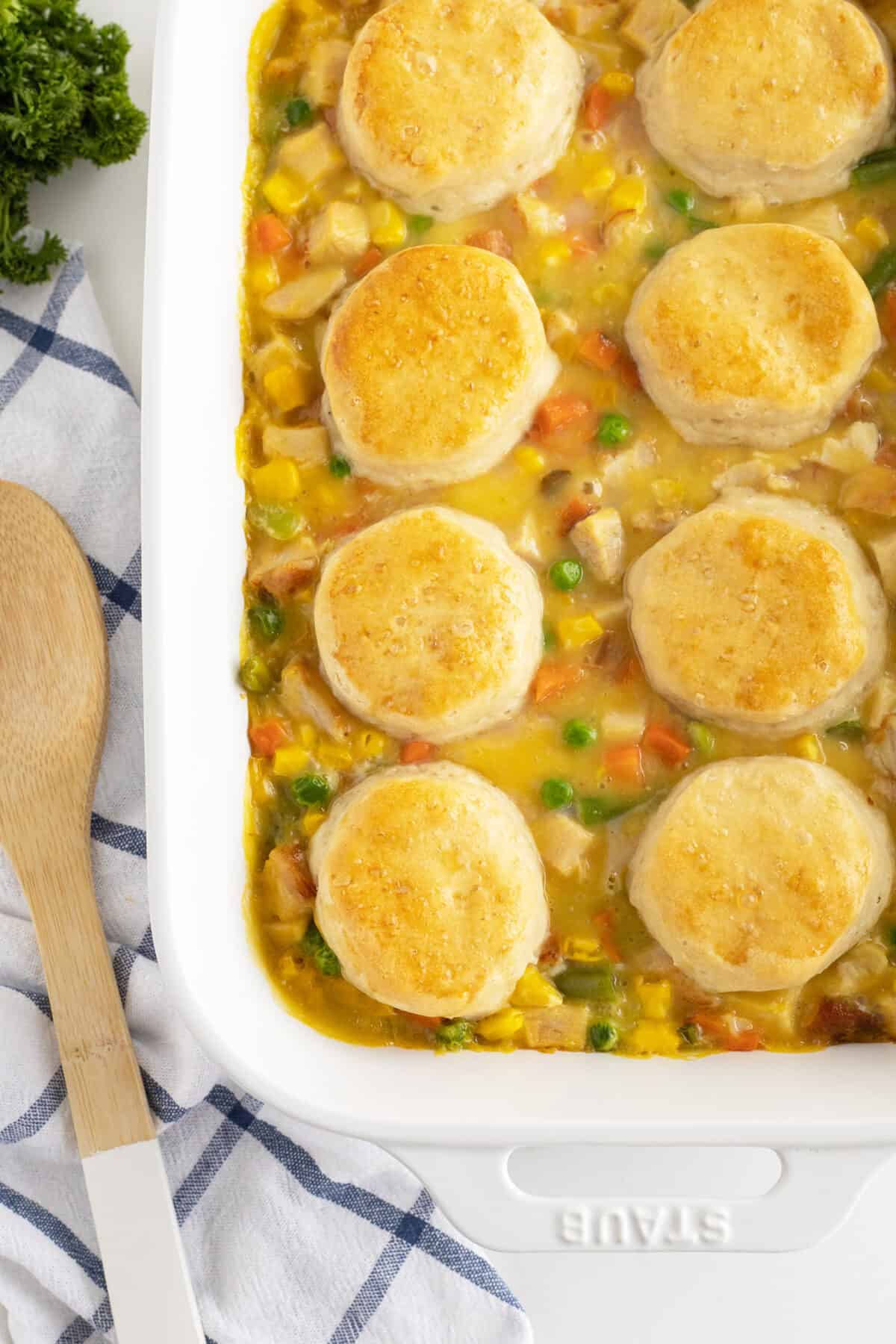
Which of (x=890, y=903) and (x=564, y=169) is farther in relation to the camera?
(x=564, y=169)

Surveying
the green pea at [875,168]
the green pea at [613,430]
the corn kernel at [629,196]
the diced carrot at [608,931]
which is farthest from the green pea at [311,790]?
the green pea at [875,168]

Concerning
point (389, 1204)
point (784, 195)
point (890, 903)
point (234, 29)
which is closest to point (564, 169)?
point (784, 195)

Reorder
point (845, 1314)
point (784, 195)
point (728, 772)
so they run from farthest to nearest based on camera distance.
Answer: point (845, 1314) → point (784, 195) → point (728, 772)

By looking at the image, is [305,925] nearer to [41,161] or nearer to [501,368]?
[501,368]

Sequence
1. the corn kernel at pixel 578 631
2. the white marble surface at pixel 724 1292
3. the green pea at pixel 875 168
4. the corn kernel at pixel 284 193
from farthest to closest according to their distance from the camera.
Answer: the white marble surface at pixel 724 1292, the corn kernel at pixel 284 193, the green pea at pixel 875 168, the corn kernel at pixel 578 631

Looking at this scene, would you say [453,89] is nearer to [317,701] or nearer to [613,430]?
[613,430]

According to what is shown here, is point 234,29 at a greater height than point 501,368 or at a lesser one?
greater

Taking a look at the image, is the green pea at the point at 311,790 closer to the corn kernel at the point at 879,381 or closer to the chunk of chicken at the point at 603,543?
the chunk of chicken at the point at 603,543

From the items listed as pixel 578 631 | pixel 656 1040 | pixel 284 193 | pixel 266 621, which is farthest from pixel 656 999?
pixel 284 193
